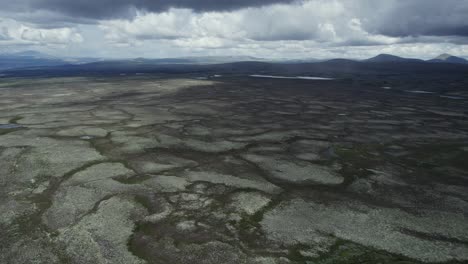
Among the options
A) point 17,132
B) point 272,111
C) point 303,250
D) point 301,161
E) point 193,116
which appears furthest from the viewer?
point 272,111

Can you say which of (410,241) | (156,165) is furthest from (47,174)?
(410,241)

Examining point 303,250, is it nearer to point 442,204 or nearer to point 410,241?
point 410,241

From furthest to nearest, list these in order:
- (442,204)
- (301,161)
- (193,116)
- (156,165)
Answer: (193,116), (301,161), (156,165), (442,204)

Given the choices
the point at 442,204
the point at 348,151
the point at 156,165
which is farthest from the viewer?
the point at 348,151

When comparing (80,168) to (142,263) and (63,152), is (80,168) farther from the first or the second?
(142,263)

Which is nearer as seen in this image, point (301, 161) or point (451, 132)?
point (301, 161)

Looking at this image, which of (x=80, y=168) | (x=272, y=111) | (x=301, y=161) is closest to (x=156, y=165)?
(x=80, y=168)
